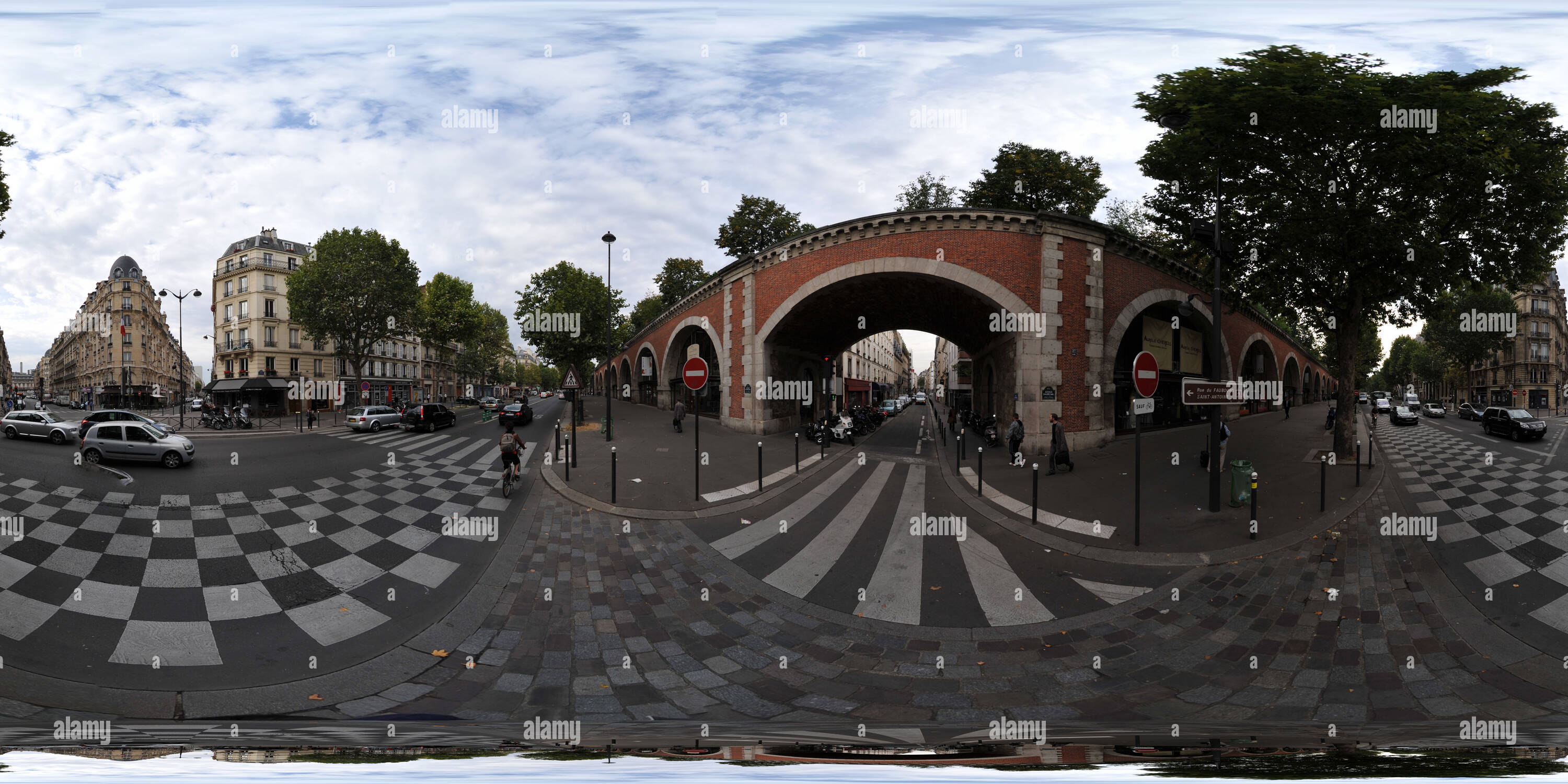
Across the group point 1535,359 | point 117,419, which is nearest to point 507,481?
point 117,419

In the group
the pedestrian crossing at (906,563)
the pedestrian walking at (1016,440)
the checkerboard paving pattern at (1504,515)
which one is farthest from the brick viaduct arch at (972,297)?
the pedestrian crossing at (906,563)

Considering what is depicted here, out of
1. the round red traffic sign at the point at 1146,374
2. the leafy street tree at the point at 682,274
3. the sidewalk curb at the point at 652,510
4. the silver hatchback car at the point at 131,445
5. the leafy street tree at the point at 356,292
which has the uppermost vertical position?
the leafy street tree at the point at 682,274

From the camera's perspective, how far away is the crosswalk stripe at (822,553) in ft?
19.7

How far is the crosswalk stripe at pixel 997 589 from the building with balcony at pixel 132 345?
9222 mm

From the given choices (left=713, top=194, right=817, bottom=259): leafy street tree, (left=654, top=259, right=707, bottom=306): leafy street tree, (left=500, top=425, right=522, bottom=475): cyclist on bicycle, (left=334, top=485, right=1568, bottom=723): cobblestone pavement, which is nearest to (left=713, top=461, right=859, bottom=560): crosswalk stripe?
(left=334, top=485, right=1568, bottom=723): cobblestone pavement

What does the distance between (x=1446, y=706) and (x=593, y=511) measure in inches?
359

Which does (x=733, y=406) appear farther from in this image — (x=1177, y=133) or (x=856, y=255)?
(x=1177, y=133)

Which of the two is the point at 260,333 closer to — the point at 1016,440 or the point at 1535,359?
the point at 1016,440

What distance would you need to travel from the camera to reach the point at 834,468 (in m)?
13.3

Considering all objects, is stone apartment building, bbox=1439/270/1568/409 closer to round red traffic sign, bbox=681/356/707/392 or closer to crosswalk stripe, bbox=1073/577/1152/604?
crosswalk stripe, bbox=1073/577/1152/604

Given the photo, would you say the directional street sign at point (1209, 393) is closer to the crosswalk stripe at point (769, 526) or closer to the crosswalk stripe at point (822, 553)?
the crosswalk stripe at point (822, 553)

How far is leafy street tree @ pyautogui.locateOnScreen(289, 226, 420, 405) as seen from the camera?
380 inches

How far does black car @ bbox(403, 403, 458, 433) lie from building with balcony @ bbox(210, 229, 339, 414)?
1.24m

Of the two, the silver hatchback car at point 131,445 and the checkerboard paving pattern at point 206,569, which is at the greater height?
the silver hatchback car at point 131,445
